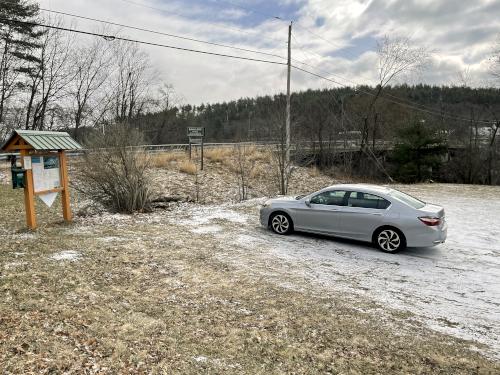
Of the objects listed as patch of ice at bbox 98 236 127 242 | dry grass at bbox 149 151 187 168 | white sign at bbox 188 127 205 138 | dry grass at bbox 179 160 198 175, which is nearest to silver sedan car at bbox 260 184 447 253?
patch of ice at bbox 98 236 127 242

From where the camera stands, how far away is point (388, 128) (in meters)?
43.1

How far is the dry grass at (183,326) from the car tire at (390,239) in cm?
308

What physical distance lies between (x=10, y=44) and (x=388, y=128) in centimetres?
3764

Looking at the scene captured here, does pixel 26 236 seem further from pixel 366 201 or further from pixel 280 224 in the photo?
pixel 366 201

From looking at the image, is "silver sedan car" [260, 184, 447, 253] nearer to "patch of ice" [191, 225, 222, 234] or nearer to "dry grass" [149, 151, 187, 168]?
"patch of ice" [191, 225, 222, 234]

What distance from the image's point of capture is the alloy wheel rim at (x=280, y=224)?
10117mm

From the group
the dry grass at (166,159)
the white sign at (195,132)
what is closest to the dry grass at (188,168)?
the dry grass at (166,159)

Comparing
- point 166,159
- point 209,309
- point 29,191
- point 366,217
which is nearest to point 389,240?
point 366,217

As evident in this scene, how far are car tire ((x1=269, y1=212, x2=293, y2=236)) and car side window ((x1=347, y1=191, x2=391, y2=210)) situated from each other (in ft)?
5.65

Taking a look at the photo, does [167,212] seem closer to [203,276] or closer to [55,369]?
[203,276]

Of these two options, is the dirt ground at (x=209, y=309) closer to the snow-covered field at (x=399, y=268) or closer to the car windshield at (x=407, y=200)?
the snow-covered field at (x=399, y=268)

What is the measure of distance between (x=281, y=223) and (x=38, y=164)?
6.35 metres

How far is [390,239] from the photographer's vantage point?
8742 millimetres

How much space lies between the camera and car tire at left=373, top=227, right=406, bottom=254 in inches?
341
